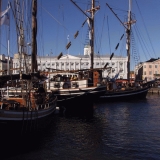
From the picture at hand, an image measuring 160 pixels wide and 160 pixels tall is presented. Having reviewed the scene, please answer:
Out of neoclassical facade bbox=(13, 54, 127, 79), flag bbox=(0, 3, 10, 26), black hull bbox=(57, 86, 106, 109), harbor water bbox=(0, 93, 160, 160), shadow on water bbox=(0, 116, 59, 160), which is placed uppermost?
neoclassical facade bbox=(13, 54, 127, 79)

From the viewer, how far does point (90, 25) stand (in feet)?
180

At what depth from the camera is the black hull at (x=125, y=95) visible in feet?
196


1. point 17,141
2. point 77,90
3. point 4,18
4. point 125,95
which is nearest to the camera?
point 17,141

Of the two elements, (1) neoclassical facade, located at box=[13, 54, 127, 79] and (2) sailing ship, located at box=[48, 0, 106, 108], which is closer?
(2) sailing ship, located at box=[48, 0, 106, 108]

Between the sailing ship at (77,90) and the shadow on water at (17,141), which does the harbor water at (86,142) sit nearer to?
the shadow on water at (17,141)

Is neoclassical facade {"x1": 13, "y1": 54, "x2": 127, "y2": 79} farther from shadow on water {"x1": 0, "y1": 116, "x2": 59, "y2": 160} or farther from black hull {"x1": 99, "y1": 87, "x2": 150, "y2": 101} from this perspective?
shadow on water {"x1": 0, "y1": 116, "x2": 59, "y2": 160}

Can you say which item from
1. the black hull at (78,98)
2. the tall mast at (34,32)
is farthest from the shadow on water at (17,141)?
the black hull at (78,98)

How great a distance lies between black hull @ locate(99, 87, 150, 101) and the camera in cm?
5969

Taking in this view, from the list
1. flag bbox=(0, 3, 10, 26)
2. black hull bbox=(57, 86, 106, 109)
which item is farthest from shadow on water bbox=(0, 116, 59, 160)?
black hull bbox=(57, 86, 106, 109)

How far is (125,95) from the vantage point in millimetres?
63062

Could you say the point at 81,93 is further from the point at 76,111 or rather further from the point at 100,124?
the point at 100,124

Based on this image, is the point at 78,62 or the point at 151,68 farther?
the point at 151,68

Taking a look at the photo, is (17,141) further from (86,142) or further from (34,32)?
(34,32)

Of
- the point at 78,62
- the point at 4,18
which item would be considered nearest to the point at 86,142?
the point at 4,18
